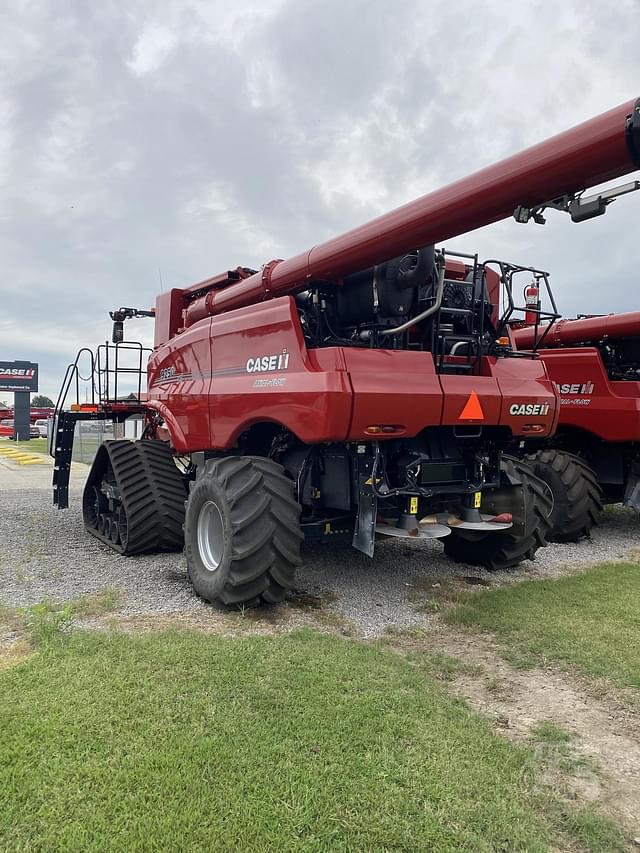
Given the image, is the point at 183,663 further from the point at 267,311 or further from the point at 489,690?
the point at 267,311

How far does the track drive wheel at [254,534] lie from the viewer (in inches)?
181

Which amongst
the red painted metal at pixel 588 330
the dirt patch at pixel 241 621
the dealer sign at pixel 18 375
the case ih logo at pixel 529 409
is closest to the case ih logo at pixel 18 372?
the dealer sign at pixel 18 375

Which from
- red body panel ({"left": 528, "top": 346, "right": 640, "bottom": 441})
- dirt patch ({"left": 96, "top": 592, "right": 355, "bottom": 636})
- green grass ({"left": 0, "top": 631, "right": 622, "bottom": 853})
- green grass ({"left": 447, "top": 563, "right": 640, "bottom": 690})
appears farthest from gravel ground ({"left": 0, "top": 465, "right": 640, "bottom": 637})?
red body panel ({"left": 528, "top": 346, "right": 640, "bottom": 441})

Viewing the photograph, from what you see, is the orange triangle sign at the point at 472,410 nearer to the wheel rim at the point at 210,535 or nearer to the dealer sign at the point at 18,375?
the wheel rim at the point at 210,535

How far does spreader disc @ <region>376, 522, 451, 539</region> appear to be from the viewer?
4973mm

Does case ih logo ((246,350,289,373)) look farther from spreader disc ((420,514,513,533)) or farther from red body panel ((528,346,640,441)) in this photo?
red body panel ((528,346,640,441))

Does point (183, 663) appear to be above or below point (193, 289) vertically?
below

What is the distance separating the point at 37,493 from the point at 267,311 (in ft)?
29.8

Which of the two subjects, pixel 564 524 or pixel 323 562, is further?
pixel 564 524

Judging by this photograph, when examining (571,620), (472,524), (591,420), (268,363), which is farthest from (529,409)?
(591,420)

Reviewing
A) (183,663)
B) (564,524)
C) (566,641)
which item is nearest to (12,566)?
(183,663)

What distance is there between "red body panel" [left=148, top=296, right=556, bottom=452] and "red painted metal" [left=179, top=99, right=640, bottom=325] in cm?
46

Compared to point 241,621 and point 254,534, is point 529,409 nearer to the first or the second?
point 254,534

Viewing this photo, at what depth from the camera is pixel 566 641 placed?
4.27 metres
